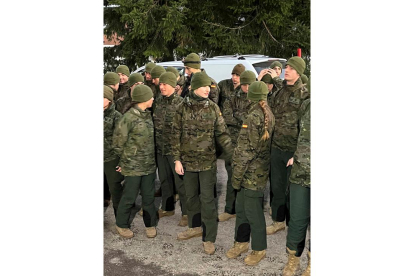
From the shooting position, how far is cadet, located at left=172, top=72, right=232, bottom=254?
16.1 feet

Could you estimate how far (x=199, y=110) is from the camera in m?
4.91

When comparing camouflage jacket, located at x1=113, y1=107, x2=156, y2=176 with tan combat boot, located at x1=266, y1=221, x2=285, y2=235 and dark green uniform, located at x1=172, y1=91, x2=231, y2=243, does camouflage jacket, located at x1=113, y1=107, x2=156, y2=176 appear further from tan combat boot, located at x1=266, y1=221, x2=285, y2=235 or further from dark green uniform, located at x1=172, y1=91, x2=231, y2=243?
tan combat boot, located at x1=266, y1=221, x2=285, y2=235

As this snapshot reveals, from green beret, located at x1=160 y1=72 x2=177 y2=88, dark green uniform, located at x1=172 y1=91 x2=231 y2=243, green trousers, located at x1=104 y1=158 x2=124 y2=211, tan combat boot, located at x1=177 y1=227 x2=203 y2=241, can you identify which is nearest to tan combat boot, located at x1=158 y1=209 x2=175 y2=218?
green trousers, located at x1=104 y1=158 x2=124 y2=211

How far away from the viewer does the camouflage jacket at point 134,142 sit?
512 centimetres

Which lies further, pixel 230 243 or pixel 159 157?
pixel 159 157

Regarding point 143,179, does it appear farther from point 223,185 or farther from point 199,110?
point 223,185

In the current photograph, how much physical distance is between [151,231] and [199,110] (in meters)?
1.54

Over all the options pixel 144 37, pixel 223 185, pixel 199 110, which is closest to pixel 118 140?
pixel 199 110

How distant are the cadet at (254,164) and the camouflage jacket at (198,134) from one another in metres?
0.52

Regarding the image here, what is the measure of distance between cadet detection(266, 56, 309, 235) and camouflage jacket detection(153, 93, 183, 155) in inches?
42.8

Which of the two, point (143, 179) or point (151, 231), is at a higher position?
point (143, 179)

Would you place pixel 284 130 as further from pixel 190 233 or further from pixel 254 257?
pixel 190 233

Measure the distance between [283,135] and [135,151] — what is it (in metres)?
1.53

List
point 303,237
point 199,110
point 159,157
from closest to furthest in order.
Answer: point 303,237 → point 199,110 → point 159,157
